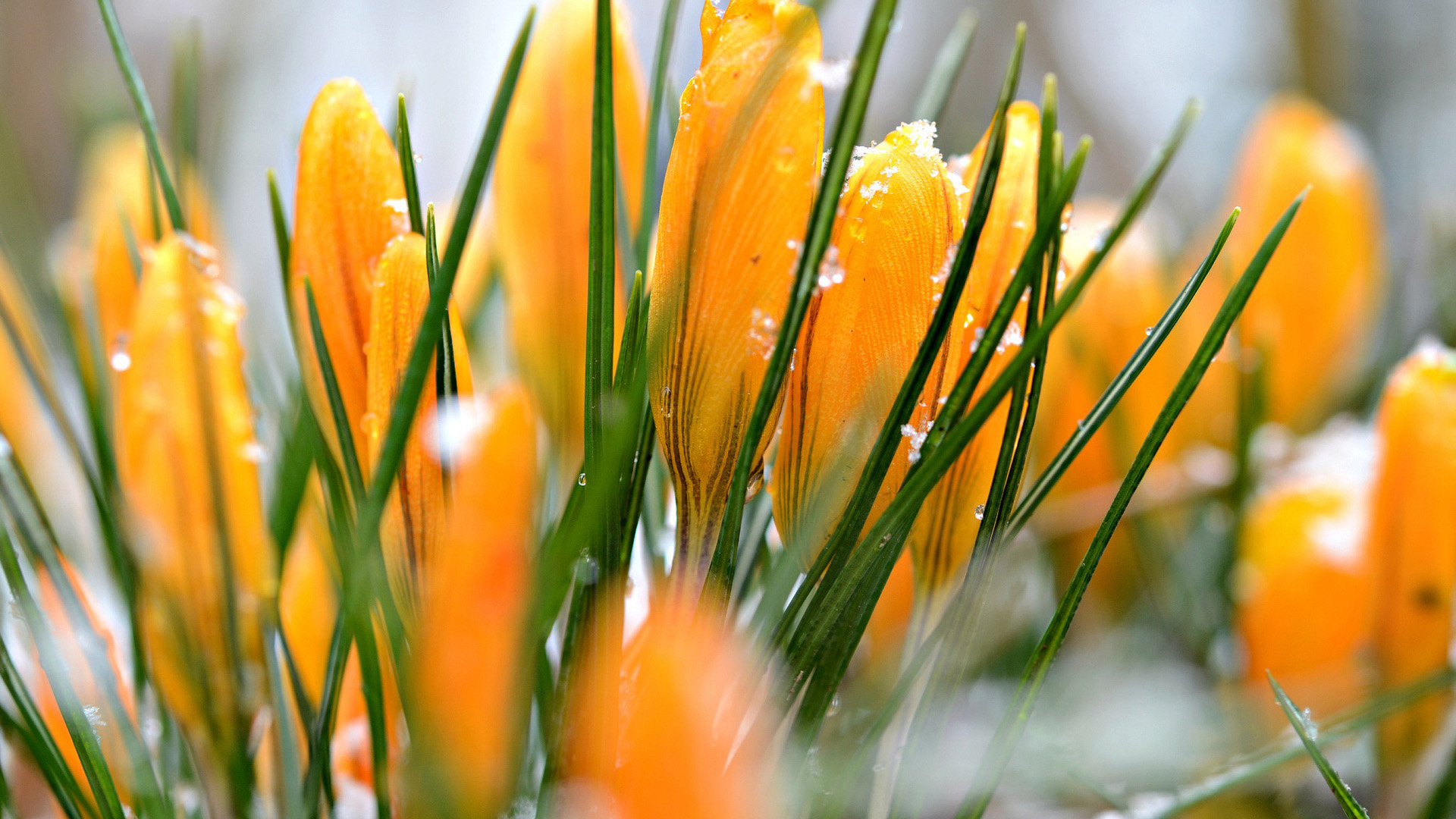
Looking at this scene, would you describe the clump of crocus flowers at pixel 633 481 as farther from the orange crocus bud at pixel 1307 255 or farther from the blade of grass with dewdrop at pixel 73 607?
the orange crocus bud at pixel 1307 255

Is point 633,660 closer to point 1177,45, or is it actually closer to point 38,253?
A: point 38,253

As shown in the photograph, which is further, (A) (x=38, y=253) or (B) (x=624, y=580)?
(A) (x=38, y=253)

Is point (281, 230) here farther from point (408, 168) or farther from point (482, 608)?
point (482, 608)

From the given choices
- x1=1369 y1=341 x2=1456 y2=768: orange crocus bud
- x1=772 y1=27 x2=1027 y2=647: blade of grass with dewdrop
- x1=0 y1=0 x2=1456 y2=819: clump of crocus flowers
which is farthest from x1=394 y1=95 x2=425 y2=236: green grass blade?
x1=1369 y1=341 x2=1456 y2=768: orange crocus bud

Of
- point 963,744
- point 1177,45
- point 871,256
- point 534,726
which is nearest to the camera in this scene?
point 871,256

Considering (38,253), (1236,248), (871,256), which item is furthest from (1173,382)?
(38,253)

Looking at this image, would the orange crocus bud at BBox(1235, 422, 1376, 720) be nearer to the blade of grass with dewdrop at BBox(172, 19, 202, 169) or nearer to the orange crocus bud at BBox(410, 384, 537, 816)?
the orange crocus bud at BBox(410, 384, 537, 816)

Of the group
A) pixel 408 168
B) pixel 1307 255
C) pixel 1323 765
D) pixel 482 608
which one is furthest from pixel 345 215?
pixel 1307 255
